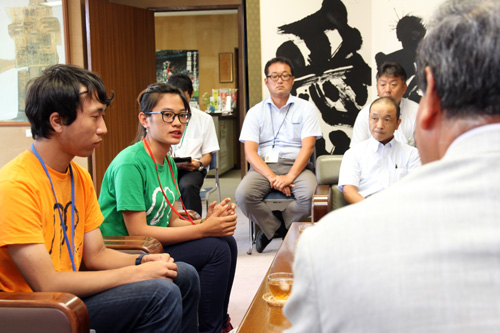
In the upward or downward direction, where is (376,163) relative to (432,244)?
downward

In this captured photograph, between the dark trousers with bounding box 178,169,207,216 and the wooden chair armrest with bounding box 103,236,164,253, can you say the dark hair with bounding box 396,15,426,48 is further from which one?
the wooden chair armrest with bounding box 103,236,164,253

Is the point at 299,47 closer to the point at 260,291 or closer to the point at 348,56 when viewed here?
the point at 348,56

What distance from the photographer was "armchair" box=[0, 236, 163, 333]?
1432 millimetres

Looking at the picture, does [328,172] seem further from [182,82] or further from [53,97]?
[53,97]

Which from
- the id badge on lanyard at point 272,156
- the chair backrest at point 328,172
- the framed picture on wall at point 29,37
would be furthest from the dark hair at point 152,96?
the framed picture on wall at point 29,37

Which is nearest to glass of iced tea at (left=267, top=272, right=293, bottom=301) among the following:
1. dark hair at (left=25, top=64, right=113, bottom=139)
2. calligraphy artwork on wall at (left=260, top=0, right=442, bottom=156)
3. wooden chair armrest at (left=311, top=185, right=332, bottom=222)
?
dark hair at (left=25, top=64, right=113, bottom=139)

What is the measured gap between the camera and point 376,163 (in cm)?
359

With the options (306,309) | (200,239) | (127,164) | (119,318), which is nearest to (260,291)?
(119,318)

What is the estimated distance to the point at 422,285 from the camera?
635 mm

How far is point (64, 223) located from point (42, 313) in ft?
1.34

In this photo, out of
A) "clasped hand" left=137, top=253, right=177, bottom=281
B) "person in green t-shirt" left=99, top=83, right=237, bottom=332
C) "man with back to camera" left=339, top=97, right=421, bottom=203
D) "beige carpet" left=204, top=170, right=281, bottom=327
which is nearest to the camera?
"clasped hand" left=137, top=253, right=177, bottom=281

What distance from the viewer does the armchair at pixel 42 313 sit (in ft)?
4.70

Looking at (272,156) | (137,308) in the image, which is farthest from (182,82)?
(137,308)

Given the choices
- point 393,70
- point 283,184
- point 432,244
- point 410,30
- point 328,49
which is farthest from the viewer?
point 328,49
